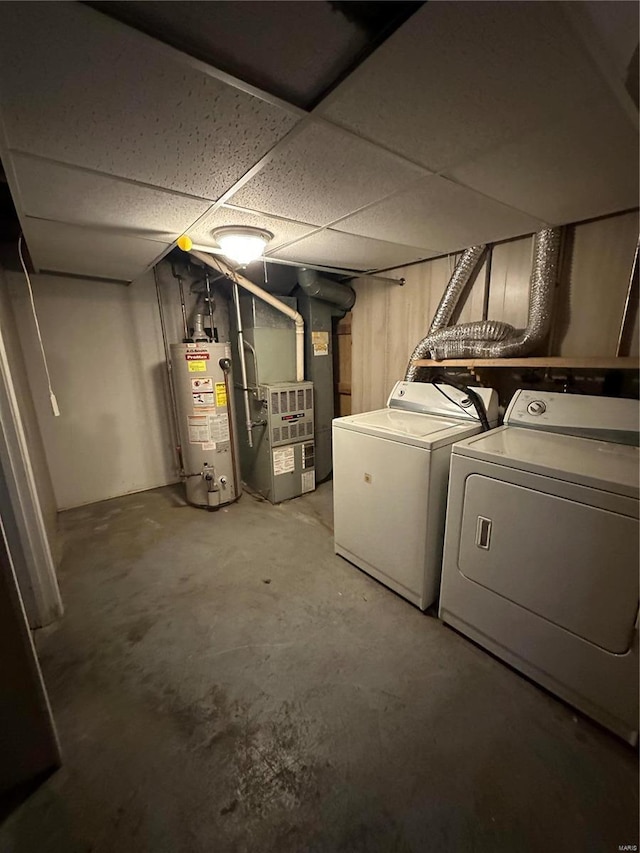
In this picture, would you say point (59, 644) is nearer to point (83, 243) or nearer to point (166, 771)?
point (166, 771)

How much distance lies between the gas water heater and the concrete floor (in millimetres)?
967

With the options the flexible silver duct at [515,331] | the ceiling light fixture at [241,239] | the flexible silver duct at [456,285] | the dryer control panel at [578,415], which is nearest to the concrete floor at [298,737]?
the dryer control panel at [578,415]

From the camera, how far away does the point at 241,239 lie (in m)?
1.75

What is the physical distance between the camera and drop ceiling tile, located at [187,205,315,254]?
152 cm

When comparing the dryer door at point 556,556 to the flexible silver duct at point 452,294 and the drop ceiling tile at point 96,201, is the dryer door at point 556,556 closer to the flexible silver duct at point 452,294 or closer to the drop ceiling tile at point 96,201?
the flexible silver duct at point 452,294

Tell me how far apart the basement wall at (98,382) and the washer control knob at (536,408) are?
2.97 metres

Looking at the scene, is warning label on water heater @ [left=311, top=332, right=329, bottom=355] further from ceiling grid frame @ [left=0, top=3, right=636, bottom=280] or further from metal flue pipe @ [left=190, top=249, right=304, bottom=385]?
A: ceiling grid frame @ [left=0, top=3, right=636, bottom=280]

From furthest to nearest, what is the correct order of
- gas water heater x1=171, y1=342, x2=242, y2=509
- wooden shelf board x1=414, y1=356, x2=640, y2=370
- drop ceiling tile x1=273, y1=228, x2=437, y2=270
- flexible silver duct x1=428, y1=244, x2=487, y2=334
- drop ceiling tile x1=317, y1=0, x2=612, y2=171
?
gas water heater x1=171, y1=342, x2=242, y2=509 < flexible silver duct x1=428, y1=244, x2=487, y2=334 < drop ceiling tile x1=273, y1=228, x2=437, y2=270 < wooden shelf board x1=414, y1=356, x2=640, y2=370 < drop ceiling tile x1=317, y1=0, x2=612, y2=171

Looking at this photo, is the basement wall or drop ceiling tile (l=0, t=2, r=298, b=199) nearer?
drop ceiling tile (l=0, t=2, r=298, b=199)

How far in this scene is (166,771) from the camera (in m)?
1.08

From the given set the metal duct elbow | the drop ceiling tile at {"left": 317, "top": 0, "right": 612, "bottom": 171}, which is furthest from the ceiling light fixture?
the drop ceiling tile at {"left": 317, "top": 0, "right": 612, "bottom": 171}

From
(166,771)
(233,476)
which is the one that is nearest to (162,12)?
(166,771)

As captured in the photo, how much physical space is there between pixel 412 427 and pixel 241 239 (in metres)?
1.36

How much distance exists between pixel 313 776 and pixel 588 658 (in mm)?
1033
